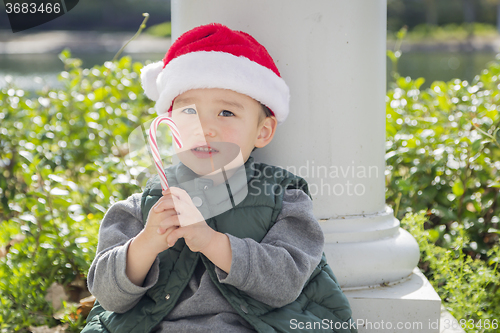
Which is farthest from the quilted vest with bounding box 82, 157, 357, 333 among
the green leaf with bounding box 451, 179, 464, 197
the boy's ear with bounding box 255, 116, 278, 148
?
the green leaf with bounding box 451, 179, 464, 197

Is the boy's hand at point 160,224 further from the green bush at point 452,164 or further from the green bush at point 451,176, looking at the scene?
the green bush at point 452,164

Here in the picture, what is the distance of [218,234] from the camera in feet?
4.05

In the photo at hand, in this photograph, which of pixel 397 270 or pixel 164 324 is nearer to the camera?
pixel 164 324

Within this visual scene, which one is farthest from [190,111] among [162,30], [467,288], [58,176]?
[162,30]

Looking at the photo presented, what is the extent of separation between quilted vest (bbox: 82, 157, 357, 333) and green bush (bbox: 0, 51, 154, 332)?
0.58 metres

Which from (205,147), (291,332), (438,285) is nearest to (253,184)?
(205,147)

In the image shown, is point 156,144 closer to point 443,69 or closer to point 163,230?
point 163,230

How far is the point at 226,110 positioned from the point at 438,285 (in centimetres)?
141

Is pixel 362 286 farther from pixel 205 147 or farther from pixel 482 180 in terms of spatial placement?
pixel 482 180

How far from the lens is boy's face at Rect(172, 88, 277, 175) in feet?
4.50

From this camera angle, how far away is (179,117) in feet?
4.60

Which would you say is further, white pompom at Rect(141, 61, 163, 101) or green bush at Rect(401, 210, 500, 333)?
green bush at Rect(401, 210, 500, 333)

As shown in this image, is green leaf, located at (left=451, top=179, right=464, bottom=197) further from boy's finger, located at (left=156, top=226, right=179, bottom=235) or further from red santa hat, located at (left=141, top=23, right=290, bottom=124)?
boy's finger, located at (left=156, top=226, right=179, bottom=235)

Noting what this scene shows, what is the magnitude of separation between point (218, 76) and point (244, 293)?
2.06 feet
